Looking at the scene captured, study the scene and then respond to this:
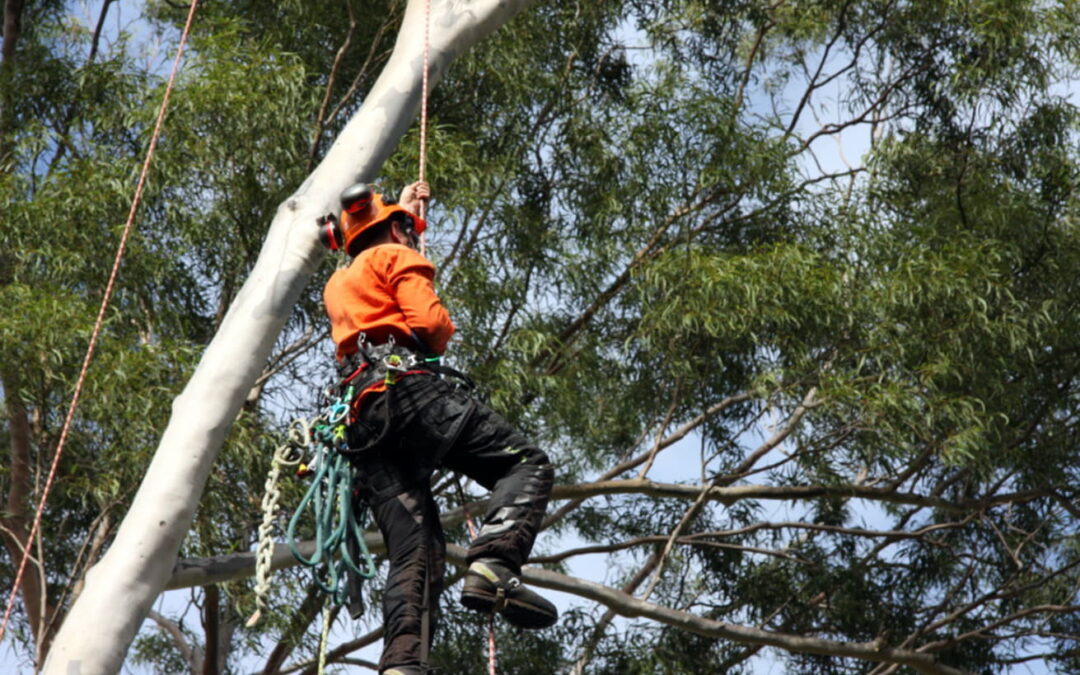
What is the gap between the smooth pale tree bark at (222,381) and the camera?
4.11 metres

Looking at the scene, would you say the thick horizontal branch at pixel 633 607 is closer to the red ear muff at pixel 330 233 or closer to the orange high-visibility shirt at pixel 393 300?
the red ear muff at pixel 330 233

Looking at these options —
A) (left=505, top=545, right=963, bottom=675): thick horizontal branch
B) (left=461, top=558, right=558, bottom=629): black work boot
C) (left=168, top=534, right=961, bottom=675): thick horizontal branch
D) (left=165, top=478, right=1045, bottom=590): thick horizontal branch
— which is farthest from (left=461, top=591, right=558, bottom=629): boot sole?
(left=505, top=545, right=963, bottom=675): thick horizontal branch

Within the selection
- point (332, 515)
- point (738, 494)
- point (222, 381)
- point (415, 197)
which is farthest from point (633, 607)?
point (332, 515)

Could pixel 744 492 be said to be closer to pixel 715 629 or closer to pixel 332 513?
pixel 715 629

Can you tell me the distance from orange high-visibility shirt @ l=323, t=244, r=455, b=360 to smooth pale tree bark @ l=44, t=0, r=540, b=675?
0.78 metres

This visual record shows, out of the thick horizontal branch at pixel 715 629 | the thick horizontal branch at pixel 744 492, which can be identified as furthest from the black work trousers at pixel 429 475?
the thick horizontal branch at pixel 744 492

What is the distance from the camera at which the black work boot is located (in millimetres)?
3395

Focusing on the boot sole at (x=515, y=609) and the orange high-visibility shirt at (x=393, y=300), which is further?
the orange high-visibility shirt at (x=393, y=300)

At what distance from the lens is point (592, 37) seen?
9.03 meters

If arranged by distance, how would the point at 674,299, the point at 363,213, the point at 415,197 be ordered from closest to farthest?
the point at 363,213 → the point at 415,197 → the point at 674,299

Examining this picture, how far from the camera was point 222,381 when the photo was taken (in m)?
4.39

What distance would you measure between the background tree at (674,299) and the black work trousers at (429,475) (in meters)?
3.37

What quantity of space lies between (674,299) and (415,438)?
13.6 feet

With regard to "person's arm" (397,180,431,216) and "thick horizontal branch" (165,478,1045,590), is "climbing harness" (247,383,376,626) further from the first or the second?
"thick horizontal branch" (165,478,1045,590)
